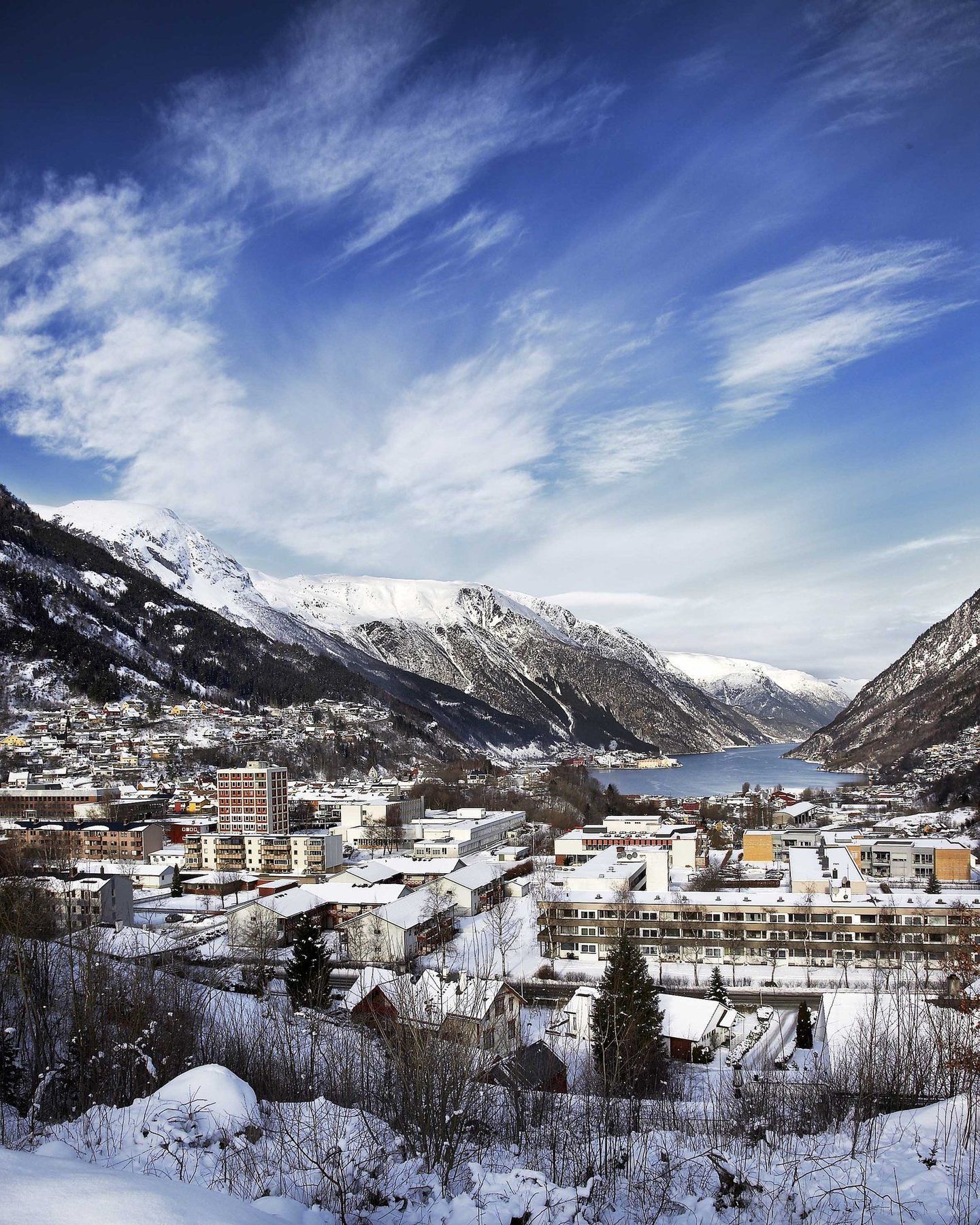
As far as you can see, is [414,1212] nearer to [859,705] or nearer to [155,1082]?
[155,1082]

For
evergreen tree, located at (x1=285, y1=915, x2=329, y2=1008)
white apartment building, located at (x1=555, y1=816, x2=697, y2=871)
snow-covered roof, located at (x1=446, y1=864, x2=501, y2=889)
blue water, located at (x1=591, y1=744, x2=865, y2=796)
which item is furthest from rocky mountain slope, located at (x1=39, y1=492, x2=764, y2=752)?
evergreen tree, located at (x1=285, y1=915, x2=329, y2=1008)

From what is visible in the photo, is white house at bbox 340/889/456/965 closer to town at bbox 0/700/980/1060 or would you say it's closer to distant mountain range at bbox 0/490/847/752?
town at bbox 0/700/980/1060

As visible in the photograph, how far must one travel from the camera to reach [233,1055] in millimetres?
5648

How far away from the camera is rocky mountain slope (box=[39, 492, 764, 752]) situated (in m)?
118

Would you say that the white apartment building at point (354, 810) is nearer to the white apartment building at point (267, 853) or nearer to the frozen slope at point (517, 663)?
the white apartment building at point (267, 853)

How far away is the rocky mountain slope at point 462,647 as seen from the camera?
4658 inches

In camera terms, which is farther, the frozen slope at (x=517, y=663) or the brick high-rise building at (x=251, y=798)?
the frozen slope at (x=517, y=663)

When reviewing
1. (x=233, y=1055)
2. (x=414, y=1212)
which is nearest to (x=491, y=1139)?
(x=414, y=1212)

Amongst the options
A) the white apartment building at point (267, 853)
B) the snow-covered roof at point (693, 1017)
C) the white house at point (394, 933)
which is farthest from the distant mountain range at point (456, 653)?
the snow-covered roof at point (693, 1017)

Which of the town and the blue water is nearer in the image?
the town

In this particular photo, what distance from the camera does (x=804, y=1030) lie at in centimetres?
940

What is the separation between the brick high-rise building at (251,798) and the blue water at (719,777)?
2729 centimetres

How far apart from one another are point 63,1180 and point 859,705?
93.4m

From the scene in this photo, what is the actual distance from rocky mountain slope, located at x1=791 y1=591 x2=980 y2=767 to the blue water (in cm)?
347
